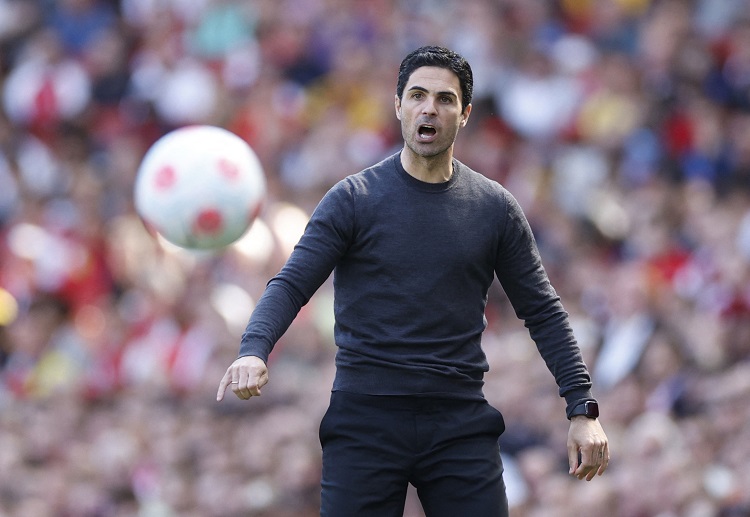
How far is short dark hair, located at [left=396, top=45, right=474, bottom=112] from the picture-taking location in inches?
→ 199

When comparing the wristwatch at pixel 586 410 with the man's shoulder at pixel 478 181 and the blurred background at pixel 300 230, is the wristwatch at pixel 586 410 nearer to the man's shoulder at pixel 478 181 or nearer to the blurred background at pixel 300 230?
the man's shoulder at pixel 478 181

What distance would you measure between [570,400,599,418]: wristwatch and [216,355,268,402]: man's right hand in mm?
1207

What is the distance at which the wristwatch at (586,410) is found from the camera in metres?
5.05

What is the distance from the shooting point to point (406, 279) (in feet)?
16.4

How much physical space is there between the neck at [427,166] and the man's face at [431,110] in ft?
0.13

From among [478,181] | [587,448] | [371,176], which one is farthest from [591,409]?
[371,176]

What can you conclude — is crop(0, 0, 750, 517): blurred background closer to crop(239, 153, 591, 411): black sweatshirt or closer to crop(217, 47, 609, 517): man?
crop(217, 47, 609, 517): man

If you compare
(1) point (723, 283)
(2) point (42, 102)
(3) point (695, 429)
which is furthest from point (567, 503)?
(2) point (42, 102)

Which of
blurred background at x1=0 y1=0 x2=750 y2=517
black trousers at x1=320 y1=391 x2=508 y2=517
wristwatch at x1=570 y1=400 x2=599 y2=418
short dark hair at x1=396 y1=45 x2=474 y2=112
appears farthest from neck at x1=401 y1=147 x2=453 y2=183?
blurred background at x1=0 y1=0 x2=750 y2=517

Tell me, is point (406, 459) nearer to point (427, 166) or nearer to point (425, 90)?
point (427, 166)

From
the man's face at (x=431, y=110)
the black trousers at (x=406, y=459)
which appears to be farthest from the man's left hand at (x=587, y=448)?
the man's face at (x=431, y=110)

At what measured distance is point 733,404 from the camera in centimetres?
764

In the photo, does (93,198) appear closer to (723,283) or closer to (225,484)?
(225,484)

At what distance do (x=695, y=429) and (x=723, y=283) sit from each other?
47.9 inches
